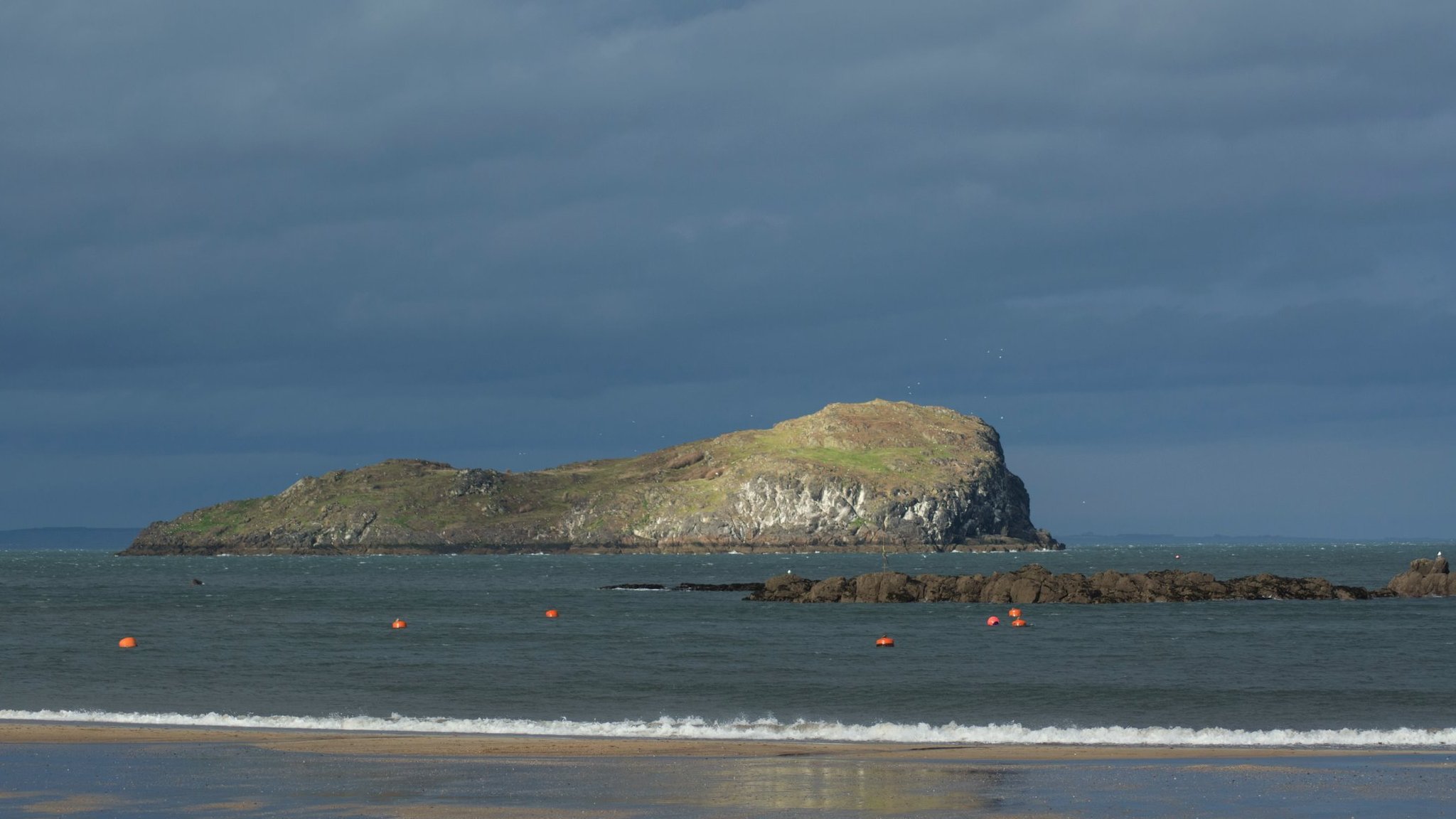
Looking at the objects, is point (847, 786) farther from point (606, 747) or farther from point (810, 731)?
point (810, 731)

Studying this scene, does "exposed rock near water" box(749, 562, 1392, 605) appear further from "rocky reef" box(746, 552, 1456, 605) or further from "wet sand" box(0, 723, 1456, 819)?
"wet sand" box(0, 723, 1456, 819)

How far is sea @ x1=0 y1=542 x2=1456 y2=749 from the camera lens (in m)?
44.2

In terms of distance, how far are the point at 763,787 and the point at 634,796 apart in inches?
107

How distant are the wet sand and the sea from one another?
501 cm

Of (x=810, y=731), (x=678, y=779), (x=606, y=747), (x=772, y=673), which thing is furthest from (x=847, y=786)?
(x=772, y=673)

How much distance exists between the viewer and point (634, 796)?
2742 centimetres

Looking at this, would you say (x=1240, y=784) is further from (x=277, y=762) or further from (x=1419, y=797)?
(x=277, y=762)

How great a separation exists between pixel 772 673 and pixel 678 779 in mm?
34447

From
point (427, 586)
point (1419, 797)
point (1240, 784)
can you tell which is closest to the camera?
point (1419, 797)

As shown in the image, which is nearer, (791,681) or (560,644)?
(791,681)

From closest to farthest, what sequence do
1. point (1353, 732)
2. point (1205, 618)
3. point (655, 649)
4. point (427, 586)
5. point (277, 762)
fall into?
1. point (277, 762)
2. point (1353, 732)
3. point (655, 649)
4. point (1205, 618)
5. point (427, 586)

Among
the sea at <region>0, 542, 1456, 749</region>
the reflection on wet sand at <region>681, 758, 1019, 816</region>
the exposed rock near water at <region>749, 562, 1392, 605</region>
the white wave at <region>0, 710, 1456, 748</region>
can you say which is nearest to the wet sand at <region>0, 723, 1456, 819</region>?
the reflection on wet sand at <region>681, 758, 1019, 816</region>

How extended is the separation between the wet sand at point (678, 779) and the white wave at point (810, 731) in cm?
261

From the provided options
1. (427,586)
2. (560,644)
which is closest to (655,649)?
(560,644)
